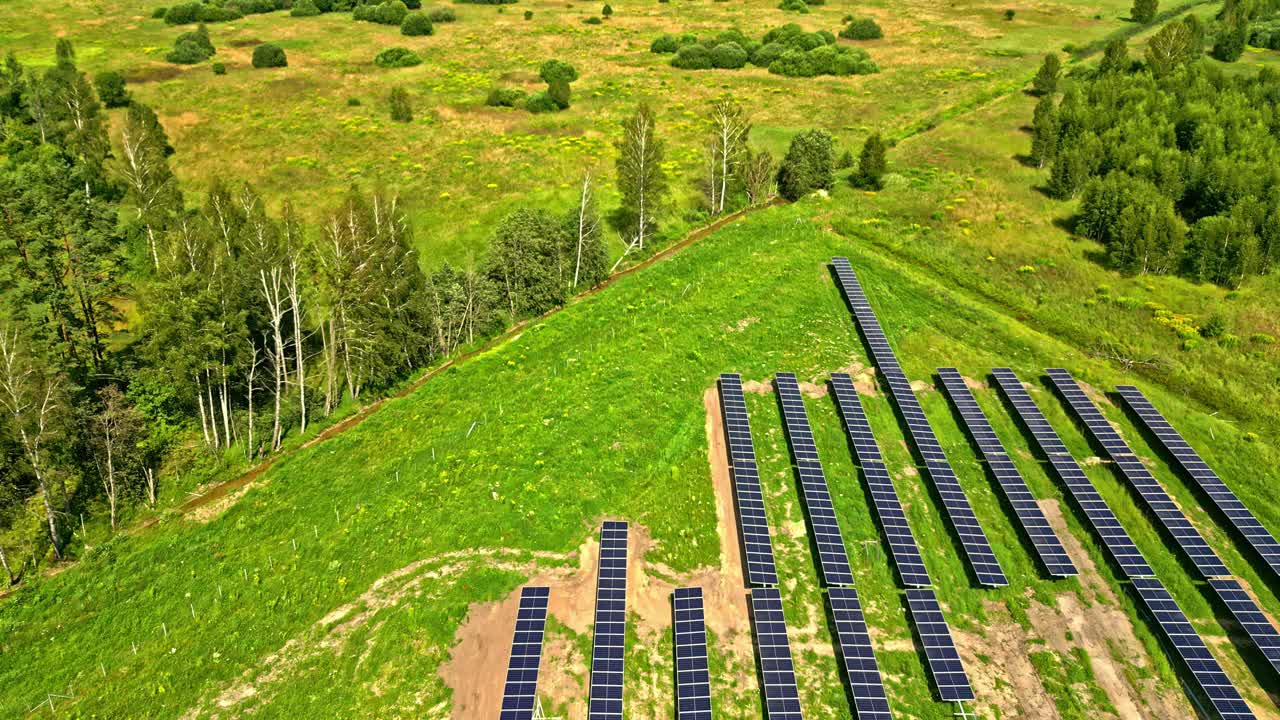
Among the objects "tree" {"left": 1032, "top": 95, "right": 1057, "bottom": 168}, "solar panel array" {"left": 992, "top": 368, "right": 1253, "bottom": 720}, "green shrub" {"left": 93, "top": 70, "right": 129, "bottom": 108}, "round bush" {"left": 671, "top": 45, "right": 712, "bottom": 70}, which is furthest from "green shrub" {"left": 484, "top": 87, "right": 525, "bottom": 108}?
"solar panel array" {"left": 992, "top": 368, "right": 1253, "bottom": 720}

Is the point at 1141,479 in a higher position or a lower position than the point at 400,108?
lower

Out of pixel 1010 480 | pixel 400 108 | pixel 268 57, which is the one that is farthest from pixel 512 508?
pixel 268 57

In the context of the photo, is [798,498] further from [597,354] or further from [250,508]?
[250,508]

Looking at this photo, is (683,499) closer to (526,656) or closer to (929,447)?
(526,656)

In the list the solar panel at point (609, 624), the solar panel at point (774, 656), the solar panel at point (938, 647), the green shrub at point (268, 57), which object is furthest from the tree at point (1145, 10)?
the green shrub at point (268, 57)

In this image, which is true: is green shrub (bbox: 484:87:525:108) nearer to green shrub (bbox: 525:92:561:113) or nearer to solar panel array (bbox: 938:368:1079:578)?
green shrub (bbox: 525:92:561:113)

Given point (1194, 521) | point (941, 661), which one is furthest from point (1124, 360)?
point (941, 661)

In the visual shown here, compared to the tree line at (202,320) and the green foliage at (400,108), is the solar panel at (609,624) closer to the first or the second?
the tree line at (202,320)
